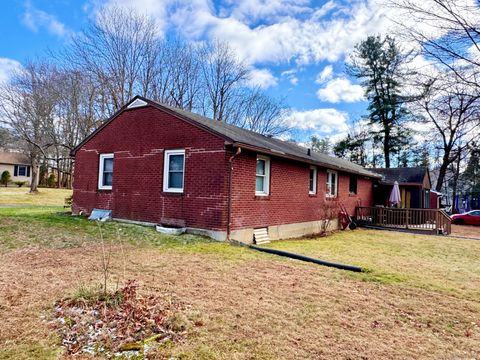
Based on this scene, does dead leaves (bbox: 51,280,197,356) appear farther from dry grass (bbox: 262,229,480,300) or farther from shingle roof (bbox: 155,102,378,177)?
shingle roof (bbox: 155,102,378,177)

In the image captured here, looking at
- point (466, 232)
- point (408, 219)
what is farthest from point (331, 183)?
point (466, 232)

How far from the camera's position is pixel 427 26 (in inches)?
210

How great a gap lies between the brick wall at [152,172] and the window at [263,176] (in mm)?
1828

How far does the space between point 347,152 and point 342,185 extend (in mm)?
22751

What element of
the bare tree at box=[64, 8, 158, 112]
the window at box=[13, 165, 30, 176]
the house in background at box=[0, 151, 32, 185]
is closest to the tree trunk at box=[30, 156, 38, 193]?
the bare tree at box=[64, 8, 158, 112]

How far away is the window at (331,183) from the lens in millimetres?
15726

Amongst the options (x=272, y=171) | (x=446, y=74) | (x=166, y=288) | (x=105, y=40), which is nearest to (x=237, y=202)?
(x=272, y=171)

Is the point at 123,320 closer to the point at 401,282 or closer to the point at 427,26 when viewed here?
the point at 401,282

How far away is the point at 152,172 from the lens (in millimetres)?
11203

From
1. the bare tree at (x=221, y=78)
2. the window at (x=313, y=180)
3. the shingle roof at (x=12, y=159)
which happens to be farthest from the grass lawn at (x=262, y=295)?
the shingle roof at (x=12, y=159)

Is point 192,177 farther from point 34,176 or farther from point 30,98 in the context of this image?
point 34,176

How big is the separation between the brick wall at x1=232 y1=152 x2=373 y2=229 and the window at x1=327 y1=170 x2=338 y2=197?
626mm

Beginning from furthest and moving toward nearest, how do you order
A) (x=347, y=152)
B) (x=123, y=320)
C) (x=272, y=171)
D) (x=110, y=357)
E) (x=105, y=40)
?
(x=347, y=152) → (x=105, y=40) → (x=272, y=171) → (x=123, y=320) → (x=110, y=357)

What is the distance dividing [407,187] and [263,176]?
658 inches
